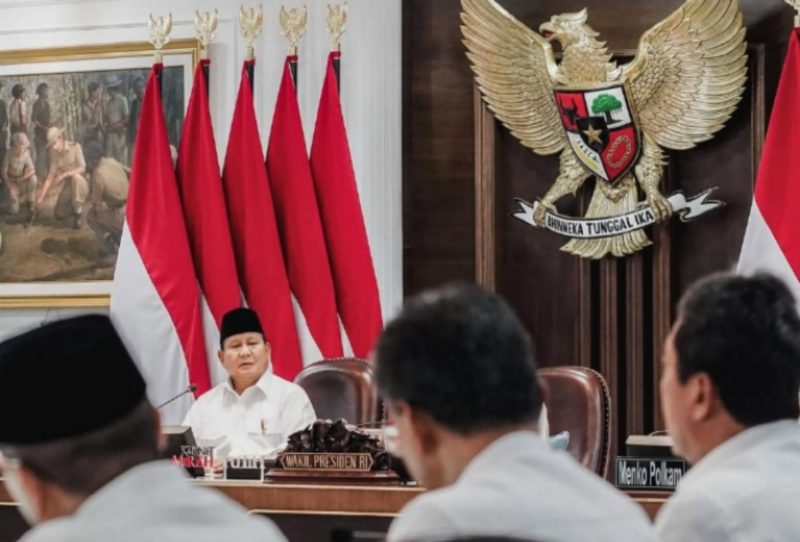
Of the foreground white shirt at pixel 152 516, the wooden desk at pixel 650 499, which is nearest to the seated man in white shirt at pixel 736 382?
the foreground white shirt at pixel 152 516

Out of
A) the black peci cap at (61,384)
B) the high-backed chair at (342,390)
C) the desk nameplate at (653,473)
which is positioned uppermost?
the black peci cap at (61,384)

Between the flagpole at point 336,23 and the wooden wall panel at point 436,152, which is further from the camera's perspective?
the wooden wall panel at point 436,152

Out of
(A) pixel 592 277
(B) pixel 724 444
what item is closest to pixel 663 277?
(A) pixel 592 277

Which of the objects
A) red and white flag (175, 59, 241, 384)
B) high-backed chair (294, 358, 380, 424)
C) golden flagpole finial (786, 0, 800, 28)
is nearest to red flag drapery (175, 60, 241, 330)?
red and white flag (175, 59, 241, 384)

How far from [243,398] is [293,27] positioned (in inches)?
71.2

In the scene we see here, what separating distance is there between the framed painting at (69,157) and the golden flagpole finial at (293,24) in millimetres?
561

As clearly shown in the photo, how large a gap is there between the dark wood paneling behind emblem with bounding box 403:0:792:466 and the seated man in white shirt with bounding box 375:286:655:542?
4.52m

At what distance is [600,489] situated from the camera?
5.12ft

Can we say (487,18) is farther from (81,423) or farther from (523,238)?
(81,423)

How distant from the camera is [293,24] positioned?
6266 mm

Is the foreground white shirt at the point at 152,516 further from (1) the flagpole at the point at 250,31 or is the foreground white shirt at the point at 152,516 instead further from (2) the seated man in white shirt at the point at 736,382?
(1) the flagpole at the point at 250,31

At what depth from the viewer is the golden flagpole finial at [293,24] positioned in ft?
20.5

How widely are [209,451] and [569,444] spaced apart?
1.15 meters

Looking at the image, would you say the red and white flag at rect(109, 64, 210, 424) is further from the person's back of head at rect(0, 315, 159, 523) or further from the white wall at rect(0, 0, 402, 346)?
the person's back of head at rect(0, 315, 159, 523)
